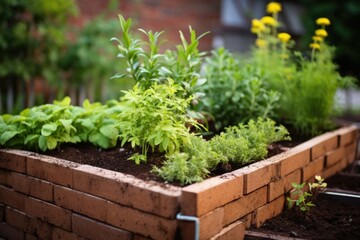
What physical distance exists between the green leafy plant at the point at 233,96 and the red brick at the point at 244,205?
86cm

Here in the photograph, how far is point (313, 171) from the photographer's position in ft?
9.39

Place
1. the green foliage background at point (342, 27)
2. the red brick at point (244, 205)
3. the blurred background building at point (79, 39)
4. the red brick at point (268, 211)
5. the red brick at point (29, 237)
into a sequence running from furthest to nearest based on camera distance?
the green foliage background at point (342, 27) < the blurred background building at point (79, 39) < the red brick at point (29, 237) < the red brick at point (268, 211) < the red brick at point (244, 205)

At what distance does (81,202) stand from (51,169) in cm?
28

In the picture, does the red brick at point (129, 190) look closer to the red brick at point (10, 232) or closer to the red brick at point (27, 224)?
the red brick at point (27, 224)

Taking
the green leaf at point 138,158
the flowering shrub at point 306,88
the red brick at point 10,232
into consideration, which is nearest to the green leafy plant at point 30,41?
the red brick at point 10,232

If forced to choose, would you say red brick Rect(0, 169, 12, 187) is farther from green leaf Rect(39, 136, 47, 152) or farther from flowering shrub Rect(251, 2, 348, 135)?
flowering shrub Rect(251, 2, 348, 135)

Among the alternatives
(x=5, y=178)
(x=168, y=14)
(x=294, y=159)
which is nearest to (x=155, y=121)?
(x=294, y=159)

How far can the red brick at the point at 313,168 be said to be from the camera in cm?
275

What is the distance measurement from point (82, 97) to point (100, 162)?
11.4 feet

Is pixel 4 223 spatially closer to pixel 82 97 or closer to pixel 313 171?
pixel 313 171

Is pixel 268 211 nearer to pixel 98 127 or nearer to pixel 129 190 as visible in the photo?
pixel 129 190

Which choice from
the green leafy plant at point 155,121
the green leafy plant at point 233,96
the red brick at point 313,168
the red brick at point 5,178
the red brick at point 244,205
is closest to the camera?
the red brick at point 244,205

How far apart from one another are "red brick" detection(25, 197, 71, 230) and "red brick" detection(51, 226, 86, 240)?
0.09ft

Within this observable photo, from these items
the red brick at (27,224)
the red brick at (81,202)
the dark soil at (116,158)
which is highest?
the dark soil at (116,158)
